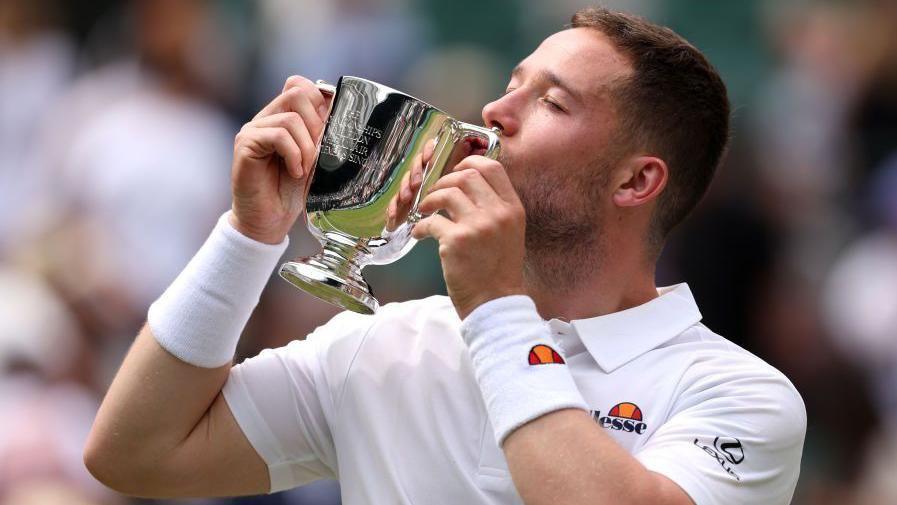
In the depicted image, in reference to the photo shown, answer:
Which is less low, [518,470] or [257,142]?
[257,142]

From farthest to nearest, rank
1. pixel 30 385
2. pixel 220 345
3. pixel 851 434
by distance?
pixel 851 434, pixel 30 385, pixel 220 345

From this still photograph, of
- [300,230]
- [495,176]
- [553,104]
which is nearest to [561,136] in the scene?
[553,104]

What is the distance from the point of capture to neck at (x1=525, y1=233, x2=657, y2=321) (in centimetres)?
251

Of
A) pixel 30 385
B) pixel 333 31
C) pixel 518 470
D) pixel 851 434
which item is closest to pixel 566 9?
pixel 333 31

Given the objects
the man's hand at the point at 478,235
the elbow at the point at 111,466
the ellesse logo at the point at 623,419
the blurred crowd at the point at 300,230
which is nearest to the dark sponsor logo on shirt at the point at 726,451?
the ellesse logo at the point at 623,419

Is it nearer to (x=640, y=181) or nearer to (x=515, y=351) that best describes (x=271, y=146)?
(x=515, y=351)

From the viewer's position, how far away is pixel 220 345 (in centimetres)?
235

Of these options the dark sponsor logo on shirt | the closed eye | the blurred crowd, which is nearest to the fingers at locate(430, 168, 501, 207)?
the closed eye

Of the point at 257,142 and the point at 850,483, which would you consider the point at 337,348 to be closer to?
the point at 257,142

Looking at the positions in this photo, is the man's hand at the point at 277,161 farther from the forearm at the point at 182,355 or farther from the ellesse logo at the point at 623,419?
the ellesse logo at the point at 623,419

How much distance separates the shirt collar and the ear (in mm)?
189

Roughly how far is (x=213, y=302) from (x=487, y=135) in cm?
55

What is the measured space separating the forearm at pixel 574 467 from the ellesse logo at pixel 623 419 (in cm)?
23

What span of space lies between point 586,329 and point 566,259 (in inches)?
6.2
